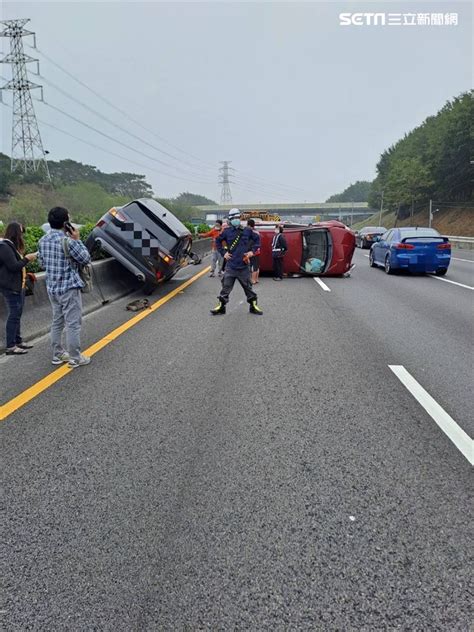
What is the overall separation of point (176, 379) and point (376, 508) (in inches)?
107

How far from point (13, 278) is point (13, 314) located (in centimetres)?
48

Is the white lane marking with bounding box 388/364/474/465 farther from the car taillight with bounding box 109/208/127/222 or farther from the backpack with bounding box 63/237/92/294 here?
the car taillight with bounding box 109/208/127/222

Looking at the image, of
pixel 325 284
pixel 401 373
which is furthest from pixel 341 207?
pixel 401 373

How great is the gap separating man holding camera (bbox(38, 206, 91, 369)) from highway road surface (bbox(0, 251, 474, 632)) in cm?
41

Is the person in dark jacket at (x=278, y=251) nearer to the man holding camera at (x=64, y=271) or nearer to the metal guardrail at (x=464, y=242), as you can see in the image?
the man holding camera at (x=64, y=271)

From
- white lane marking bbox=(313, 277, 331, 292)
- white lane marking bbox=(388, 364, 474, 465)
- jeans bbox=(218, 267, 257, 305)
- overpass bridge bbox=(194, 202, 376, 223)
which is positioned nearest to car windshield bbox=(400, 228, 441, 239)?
white lane marking bbox=(313, 277, 331, 292)

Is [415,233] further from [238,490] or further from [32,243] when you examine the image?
[238,490]

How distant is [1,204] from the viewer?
134ft

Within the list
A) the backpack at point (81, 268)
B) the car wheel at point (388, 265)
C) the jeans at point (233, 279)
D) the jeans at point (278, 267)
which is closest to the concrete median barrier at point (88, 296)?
the backpack at point (81, 268)

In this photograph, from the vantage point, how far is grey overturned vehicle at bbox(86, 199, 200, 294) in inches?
385

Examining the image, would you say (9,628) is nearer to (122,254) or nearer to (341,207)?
(122,254)

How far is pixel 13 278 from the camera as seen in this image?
5.75 meters

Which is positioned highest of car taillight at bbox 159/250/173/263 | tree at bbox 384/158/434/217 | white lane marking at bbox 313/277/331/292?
tree at bbox 384/158/434/217

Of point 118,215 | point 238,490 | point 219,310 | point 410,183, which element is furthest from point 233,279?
point 410,183
